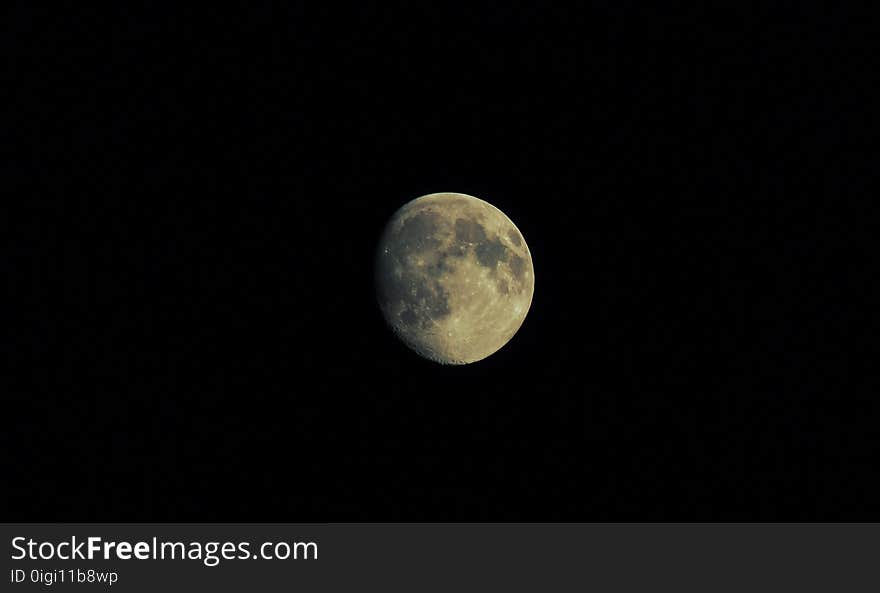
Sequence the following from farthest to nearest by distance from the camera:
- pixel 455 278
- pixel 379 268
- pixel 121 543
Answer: pixel 379 268 → pixel 455 278 → pixel 121 543

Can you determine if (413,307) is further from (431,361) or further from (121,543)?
(121,543)

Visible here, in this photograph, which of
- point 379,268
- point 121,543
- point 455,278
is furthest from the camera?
point 379,268

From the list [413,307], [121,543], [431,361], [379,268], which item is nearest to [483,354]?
[431,361]

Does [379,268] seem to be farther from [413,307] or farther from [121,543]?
[121,543]

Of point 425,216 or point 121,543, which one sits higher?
point 425,216

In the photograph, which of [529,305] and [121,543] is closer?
[121,543]

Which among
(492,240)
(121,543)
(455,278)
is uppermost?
(492,240)

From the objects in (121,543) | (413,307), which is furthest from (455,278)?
(121,543)
